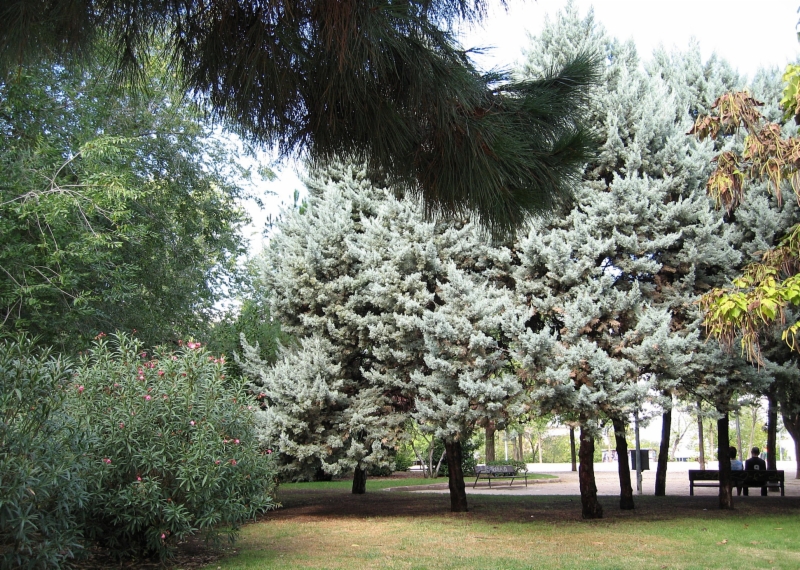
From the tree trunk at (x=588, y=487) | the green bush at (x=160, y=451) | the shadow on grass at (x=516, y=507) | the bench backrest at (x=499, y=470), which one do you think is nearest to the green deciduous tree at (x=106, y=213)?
the green bush at (x=160, y=451)

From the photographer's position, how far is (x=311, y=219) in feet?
50.1

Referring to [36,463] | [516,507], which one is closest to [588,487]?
[516,507]

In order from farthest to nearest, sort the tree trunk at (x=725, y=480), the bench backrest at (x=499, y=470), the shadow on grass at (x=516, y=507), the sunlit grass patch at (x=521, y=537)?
the bench backrest at (x=499, y=470), the tree trunk at (x=725, y=480), the shadow on grass at (x=516, y=507), the sunlit grass patch at (x=521, y=537)

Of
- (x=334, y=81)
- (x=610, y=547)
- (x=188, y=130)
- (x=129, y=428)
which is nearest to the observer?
(x=334, y=81)

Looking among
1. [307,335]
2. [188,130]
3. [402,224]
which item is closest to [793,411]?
[402,224]

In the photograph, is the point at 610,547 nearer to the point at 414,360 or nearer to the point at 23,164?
the point at 414,360

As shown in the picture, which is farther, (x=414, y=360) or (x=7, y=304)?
(x=414, y=360)

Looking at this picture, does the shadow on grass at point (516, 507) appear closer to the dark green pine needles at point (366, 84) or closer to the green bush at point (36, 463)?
the green bush at point (36, 463)

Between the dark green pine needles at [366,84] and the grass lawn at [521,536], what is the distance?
5152 millimetres

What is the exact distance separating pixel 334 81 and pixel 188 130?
448 inches

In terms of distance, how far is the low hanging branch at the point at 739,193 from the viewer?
356 inches

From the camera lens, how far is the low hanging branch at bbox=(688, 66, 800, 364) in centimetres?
903

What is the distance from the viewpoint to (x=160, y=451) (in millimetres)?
7793

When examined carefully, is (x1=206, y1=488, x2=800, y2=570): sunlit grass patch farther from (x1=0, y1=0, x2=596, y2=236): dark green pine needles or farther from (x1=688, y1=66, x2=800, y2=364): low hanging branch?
(x1=0, y1=0, x2=596, y2=236): dark green pine needles
